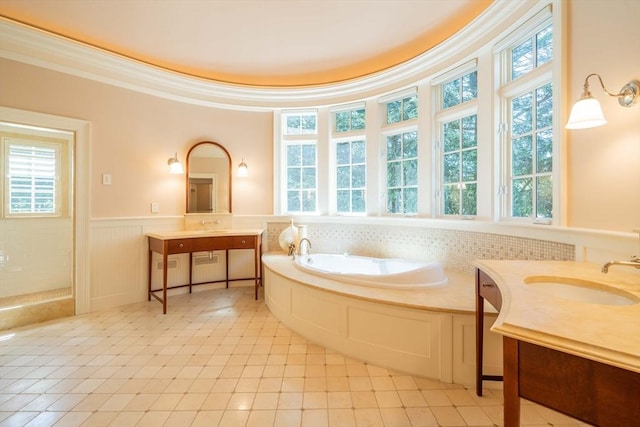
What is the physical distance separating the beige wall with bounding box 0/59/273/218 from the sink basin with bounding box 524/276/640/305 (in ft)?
10.8

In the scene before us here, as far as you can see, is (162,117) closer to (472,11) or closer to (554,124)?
(472,11)

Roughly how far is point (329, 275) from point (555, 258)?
163 cm

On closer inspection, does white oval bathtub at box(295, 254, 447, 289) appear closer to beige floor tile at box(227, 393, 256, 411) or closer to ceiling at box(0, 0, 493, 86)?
beige floor tile at box(227, 393, 256, 411)

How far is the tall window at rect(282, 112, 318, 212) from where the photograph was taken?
3.95 m

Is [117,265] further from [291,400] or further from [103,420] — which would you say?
[291,400]

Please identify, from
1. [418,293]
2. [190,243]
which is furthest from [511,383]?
[190,243]

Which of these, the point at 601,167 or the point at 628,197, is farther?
the point at 601,167

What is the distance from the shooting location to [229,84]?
12.2 ft

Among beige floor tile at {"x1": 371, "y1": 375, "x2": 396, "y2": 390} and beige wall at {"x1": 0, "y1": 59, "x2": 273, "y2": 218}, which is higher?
beige wall at {"x1": 0, "y1": 59, "x2": 273, "y2": 218}

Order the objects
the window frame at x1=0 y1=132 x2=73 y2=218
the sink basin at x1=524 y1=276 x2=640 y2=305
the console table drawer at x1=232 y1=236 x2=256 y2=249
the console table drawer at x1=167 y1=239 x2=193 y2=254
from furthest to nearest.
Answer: the console table drawer at x1=232 y1=236 x2=256 y2=249, the window frame at x1=0 y1=132 x2=73 y2=218, the console table drawer at x1=167 y1=239 x2=193 y2=254, the sink basin at x1=524 y1=276 x2=640 y2=305

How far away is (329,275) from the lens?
250 cm

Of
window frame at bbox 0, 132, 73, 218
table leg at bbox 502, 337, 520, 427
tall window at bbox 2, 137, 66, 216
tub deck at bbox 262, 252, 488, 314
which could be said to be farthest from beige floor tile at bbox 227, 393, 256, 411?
tall window at bbox 2, 137, 66, 216

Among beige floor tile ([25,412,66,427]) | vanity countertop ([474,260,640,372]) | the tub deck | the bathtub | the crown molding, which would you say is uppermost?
the crown molding

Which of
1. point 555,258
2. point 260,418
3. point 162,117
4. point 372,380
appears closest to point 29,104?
point 162,117
